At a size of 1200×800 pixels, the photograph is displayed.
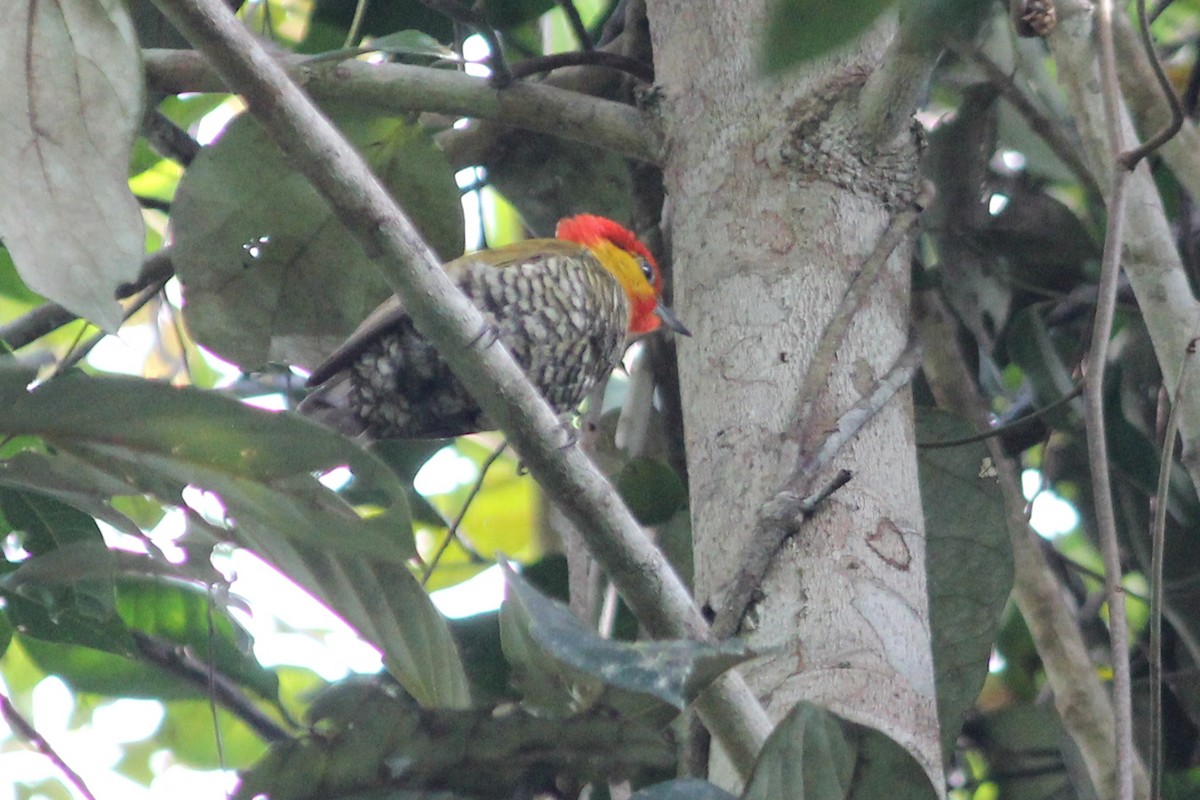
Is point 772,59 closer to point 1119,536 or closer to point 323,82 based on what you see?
point 323,82

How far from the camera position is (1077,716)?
1.91 metres

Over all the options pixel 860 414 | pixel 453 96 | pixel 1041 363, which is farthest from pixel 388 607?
pixel 1041 363

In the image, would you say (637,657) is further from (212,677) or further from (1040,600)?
(1040,600)

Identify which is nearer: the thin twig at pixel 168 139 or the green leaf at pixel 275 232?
the green leaf at pixel 275 232

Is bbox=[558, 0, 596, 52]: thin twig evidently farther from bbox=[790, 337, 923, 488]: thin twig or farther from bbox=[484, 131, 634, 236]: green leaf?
bbox=[790, 337, 923, 488]: thin twig

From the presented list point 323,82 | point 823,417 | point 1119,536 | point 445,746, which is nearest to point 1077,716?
point 1119,536

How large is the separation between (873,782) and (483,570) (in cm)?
171

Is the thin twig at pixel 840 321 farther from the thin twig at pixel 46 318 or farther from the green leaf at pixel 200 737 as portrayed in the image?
the green leaf at pixel 200 737

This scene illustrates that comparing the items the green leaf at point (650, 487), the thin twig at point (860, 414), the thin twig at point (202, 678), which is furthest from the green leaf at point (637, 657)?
the thin twig at point (202, 678)

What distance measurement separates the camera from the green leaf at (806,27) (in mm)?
530

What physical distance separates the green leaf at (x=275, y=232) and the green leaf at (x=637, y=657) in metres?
1.05

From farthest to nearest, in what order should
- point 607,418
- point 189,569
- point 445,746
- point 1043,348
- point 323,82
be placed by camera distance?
point 607,418 < point 1043,348 < point 323,82 < point 189,569 < point 445,746

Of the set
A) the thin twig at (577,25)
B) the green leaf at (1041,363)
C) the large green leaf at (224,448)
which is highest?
the thin twig at (577,25)

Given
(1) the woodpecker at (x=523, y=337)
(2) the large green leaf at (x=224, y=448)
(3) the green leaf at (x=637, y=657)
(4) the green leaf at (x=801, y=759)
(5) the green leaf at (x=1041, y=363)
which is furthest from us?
(1) the woodpecker at (x=523, y=337)
